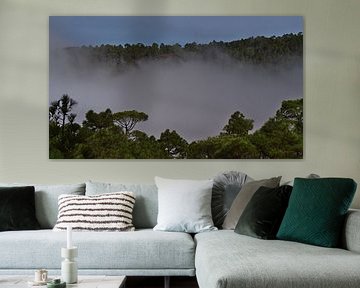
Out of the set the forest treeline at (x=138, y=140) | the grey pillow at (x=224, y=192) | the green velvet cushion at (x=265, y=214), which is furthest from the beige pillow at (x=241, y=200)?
the forest treeline at (x=138, y=140)

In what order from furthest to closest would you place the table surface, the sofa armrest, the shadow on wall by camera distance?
the shadow on wall
the sofa armrest
the table surface

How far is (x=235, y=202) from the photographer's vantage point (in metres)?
4.94

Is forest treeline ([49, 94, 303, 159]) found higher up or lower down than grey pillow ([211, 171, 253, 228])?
higher up

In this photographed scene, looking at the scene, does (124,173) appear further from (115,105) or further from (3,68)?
(3,68)

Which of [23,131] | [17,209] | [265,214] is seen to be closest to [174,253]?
[265,214]

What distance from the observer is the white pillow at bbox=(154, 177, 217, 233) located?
4.86 meters

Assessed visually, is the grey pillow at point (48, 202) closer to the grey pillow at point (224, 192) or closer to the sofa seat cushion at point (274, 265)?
the grey pillow at point (224, 192)

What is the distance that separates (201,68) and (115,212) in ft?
5.08

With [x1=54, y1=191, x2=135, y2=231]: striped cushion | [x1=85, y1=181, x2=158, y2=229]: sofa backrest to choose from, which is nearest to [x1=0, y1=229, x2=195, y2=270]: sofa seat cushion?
[x1=54, y1=191, x2=135, y2=231]: striped cushion

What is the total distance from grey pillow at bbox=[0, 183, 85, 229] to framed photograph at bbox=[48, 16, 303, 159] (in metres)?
0.45

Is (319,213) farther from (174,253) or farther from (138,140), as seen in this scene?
(138,140)

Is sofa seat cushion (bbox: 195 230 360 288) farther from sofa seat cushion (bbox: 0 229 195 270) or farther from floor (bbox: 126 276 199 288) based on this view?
floor (bbox: 126 276 199 288)

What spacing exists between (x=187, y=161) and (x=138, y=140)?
0.46m

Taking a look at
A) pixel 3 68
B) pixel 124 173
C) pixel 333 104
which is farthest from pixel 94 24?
pixel 333 104
